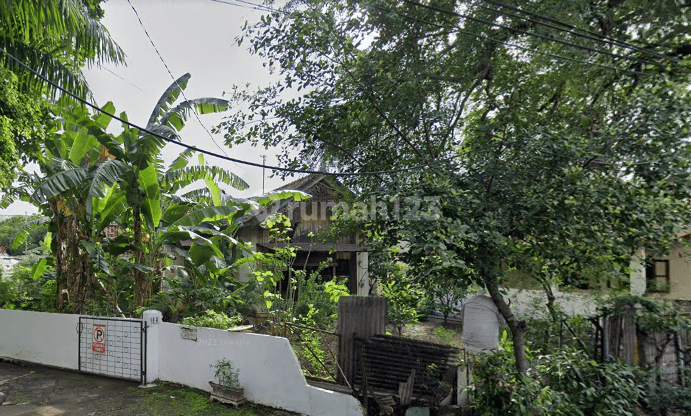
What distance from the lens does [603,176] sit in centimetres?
513

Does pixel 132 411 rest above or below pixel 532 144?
below

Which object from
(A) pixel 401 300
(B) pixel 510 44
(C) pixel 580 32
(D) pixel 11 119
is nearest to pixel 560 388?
(A) pixel 401 300

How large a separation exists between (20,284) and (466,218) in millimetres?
10913

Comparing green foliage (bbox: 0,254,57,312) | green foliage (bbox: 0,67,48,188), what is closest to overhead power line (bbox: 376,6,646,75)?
green foliage (bbox: 0,67,48,188)

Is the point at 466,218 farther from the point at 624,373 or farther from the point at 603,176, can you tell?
the point at 624,373

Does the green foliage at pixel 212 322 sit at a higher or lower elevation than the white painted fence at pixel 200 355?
higher

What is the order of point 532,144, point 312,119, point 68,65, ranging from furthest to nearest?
point 68,65
point 312,119
point 532,144

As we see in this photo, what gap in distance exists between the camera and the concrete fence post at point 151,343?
24.9ft

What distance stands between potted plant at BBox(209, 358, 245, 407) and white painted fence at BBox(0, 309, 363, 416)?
0.30ft

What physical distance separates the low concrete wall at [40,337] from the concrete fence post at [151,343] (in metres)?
1.89

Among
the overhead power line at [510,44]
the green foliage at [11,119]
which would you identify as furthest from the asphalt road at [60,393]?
the overhead power line at [510,44]

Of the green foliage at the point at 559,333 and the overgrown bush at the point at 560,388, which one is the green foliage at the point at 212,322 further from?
the green foliage at the point at 559,333

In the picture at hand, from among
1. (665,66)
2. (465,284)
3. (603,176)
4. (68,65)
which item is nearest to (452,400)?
(465,284)

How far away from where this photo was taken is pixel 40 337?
29.6 feet
